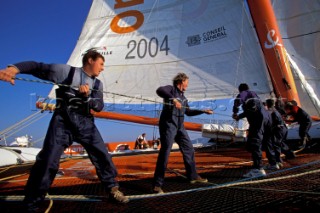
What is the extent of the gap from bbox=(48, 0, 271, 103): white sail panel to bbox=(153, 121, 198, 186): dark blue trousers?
5578 mm

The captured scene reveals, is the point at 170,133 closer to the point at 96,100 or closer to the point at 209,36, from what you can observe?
the point at 96,100

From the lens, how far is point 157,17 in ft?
32.4

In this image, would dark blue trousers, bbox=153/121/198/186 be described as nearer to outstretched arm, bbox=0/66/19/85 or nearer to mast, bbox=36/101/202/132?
outstretched arm, bbox=0/66/19/85

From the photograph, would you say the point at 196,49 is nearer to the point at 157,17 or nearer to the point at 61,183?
the point at 157,17

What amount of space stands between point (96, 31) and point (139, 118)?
186 inches

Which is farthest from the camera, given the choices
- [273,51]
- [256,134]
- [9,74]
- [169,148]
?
[273,51]

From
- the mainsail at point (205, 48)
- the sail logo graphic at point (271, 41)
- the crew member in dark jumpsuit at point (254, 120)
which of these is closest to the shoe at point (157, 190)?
the crew member in dark jumpsuit at point (254, 120)

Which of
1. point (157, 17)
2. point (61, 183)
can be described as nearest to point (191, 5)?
point (157, 17)

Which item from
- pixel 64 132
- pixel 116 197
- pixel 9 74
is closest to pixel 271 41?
pixel 116 197

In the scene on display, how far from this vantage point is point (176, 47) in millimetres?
9234

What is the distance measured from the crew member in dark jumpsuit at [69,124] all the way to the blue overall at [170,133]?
680 millimetres

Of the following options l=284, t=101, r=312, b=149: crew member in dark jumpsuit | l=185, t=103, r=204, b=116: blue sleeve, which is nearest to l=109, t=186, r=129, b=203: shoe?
l=185, t=103, r=204, b=116: blue sleeve

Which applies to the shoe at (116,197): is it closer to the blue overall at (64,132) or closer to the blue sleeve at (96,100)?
the blue overall at (64,132)

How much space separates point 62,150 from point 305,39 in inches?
360
